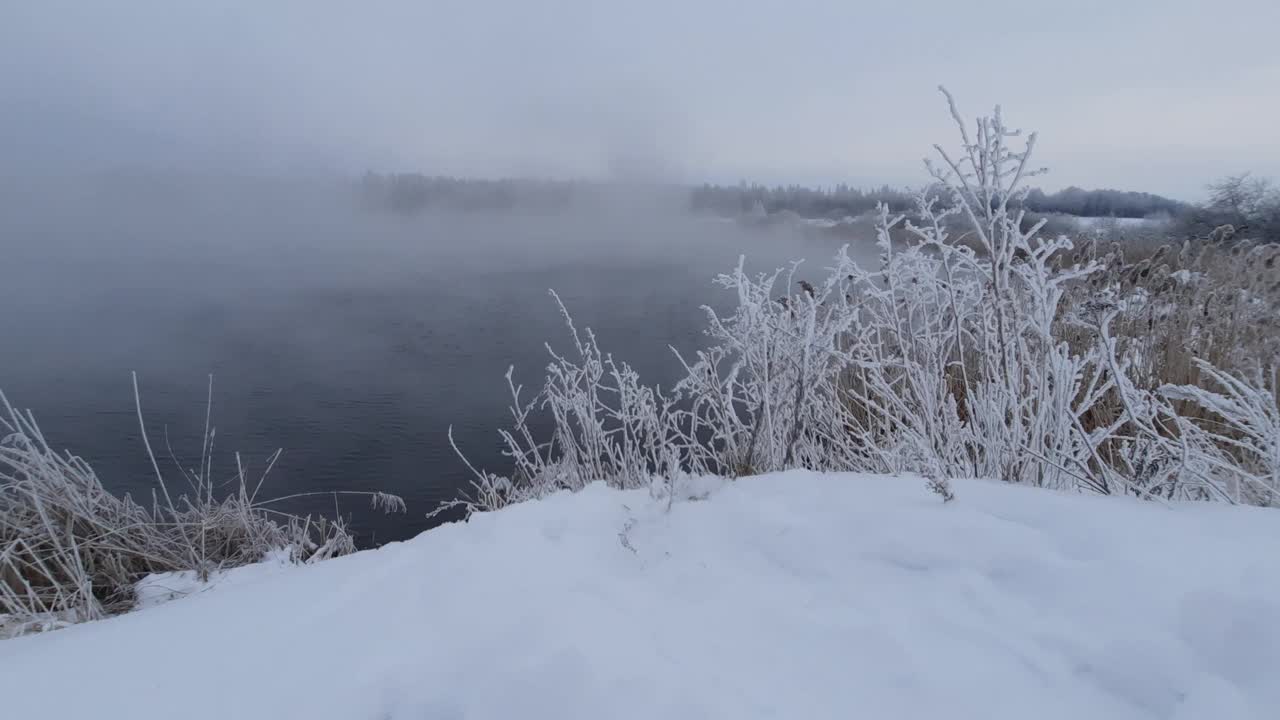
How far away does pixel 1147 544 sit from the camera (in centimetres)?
139

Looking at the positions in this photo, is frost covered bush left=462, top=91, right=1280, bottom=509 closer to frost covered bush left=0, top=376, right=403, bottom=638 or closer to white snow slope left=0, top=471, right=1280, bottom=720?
white snow slope left=0, top=471, right=1280, bottom=720

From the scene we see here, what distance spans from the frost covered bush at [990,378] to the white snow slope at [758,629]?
1.90ft

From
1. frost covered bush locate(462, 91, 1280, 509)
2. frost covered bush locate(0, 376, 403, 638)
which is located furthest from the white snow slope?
frost covered bush locate(0, 376, 403, 638)

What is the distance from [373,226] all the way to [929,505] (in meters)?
55.2

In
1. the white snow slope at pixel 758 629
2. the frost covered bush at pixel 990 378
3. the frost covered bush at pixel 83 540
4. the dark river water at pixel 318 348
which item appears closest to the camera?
the white snow slope at pixel 758 629

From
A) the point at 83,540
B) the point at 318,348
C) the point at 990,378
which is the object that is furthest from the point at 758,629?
the point at 318,348

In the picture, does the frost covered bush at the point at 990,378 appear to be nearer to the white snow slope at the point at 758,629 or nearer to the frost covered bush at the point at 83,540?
the white snow slope at the point at 758,629

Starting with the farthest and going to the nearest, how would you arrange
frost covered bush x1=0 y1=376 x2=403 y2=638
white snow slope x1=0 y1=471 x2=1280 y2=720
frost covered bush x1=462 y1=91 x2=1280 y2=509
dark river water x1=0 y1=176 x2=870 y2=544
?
dark river water x1=0 y1=176 x2=870 y2=544, frost covered bush x1=0 y1=376 x2=403 y2=638, frost covered bush x1=462 y1=91 x2=1280 y2=509, white snow slope x1=0 y1=471 x2=1280 y2=720

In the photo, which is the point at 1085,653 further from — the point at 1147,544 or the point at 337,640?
the point at 337,640

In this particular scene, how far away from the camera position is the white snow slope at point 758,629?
1.12 meters

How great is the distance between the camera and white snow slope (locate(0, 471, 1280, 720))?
112cm

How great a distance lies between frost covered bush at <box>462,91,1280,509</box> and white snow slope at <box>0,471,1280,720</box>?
580 millimetres

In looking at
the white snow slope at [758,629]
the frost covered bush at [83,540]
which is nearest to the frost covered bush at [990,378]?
the white snow slope at [758,629]

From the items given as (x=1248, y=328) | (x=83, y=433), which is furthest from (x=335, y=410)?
(x=1248, y=328)
